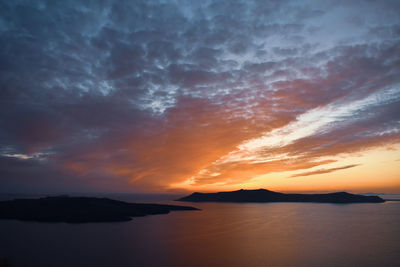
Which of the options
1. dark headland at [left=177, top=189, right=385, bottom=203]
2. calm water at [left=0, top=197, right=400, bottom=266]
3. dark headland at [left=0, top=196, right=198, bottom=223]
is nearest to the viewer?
calm water at [left=0, top=197, right=400, bottom=266]

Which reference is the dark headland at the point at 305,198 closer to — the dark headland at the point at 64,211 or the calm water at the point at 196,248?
the dark headland at the point at 64,211

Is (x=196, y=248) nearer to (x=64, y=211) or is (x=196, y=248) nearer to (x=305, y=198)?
(x=64, y=211)

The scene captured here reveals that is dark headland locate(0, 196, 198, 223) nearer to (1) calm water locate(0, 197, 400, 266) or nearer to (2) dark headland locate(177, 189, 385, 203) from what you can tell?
(1) calm water locate(0, 197, 400, 266)

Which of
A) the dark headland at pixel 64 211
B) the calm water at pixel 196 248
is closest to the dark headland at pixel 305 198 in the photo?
the dark headland at pixel 64 211

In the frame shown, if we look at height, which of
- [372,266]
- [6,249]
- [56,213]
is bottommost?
[372,266]

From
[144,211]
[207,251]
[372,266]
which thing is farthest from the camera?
[144,211]

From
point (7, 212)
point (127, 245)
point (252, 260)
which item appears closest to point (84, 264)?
point (127, 245)

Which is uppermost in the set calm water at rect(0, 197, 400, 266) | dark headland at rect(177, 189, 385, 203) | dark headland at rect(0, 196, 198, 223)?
dark headland at rect(177, 189, 385, 203)

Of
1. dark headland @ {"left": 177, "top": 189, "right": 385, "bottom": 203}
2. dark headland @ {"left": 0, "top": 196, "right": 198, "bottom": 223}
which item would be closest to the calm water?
dark headland @ {"left": 0, "top": 196, "right": 198, "bottom": 223}

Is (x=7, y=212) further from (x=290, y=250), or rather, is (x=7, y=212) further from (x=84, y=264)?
(x=290, y=250)

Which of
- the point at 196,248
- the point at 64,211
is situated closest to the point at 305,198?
the point at 64,211

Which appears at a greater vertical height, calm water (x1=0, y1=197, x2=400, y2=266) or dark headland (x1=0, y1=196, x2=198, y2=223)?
dark headland (x1=0, y1=196, x2=198, y2=223)
